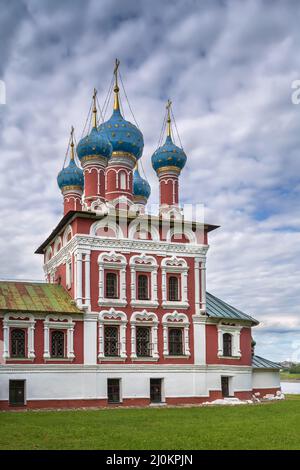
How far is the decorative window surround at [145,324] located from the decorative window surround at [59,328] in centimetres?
261

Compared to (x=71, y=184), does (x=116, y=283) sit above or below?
below

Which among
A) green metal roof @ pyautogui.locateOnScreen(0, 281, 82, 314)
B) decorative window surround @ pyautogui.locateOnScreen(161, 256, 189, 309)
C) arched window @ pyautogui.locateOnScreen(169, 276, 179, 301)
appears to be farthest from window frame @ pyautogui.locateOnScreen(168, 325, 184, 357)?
green metal roof @ pyautogui.locateOnScreen(0, 281, 82, 314)

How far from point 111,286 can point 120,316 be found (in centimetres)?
132

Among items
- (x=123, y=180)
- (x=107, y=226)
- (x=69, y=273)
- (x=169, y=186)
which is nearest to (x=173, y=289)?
(x=107, y=226)

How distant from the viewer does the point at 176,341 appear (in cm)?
2645

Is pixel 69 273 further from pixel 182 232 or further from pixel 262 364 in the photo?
pixel 262 364

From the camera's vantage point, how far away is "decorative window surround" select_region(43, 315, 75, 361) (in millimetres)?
23859

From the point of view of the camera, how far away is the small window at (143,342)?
25734 mm

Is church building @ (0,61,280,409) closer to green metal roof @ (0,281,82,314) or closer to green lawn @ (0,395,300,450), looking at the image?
green metal roof @ (0,281,82,314)

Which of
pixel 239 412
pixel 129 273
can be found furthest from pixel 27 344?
pixel 239 412

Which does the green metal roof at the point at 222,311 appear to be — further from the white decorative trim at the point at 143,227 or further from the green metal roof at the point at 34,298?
the green metal roof at the point at 34,298

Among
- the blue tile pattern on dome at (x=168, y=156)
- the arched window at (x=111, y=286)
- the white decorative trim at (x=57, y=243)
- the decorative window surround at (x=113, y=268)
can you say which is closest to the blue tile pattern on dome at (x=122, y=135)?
the blue tile pattern on dome at (x=168, y=156)

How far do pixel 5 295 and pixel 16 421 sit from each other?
294 inches

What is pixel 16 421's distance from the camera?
18219 mm
